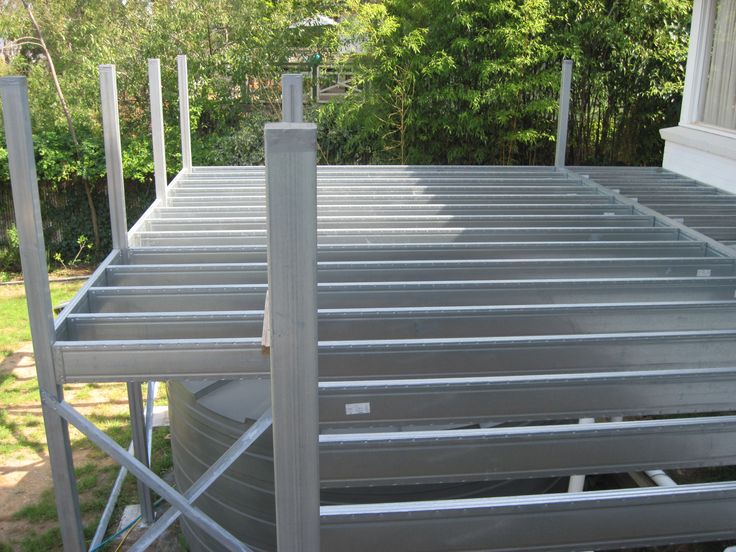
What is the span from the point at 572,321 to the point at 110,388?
706 cm

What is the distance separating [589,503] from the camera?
286cm

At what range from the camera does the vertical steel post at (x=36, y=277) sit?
305cm

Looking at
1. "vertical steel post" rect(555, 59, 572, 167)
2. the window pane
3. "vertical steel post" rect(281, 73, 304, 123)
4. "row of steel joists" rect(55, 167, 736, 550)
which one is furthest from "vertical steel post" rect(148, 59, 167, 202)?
the window pane

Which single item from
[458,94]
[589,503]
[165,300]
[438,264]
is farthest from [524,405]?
[458,94]

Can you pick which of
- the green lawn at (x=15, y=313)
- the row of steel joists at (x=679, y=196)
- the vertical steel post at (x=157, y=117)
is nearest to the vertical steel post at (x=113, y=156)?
the vertical steel post at (x=157, y=117)

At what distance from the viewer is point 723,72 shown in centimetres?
682

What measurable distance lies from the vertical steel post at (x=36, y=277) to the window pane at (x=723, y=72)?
19.2ft

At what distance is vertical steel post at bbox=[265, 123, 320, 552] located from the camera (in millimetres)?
1777

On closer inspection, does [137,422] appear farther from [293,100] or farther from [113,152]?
[293,100]

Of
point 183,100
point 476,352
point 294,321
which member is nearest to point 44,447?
point 183,100

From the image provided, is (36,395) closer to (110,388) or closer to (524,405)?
(110,388)

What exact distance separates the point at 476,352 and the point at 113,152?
8.37ft

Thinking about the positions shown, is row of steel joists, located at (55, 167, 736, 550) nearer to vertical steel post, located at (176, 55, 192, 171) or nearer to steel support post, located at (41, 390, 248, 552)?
steel support post, located at (41, 390, 248, 552)

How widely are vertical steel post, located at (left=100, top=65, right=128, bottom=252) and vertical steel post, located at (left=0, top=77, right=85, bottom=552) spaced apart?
128 cm
